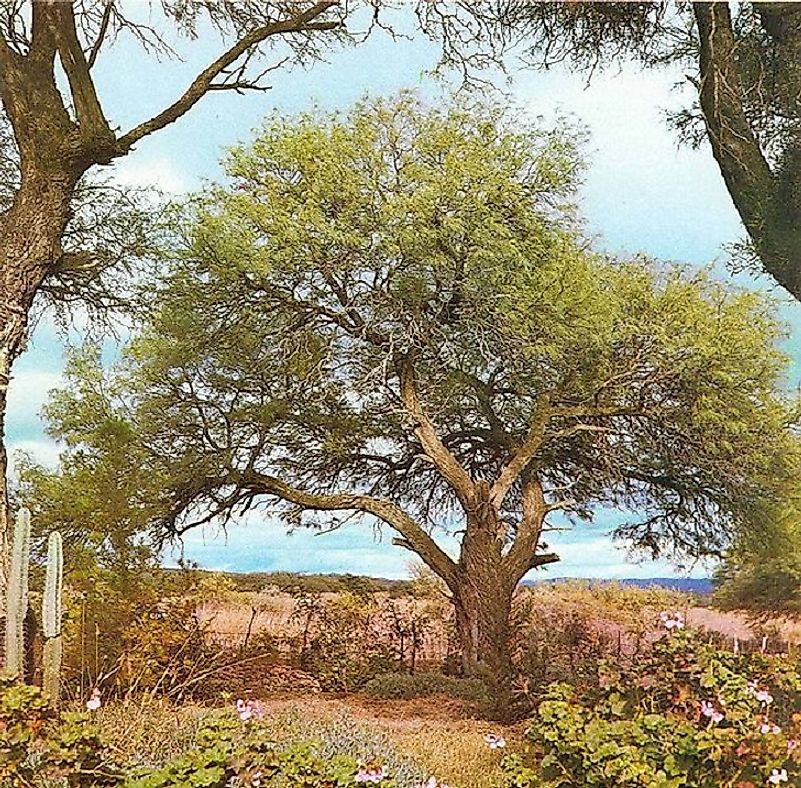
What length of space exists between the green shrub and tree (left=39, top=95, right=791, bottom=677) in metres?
0.11

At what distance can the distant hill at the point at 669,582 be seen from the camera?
3539 mm

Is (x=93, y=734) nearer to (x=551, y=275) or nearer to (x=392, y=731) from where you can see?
(x=392, y=731)

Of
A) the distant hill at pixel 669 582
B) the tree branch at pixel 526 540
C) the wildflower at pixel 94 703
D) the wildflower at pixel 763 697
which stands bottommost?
the wildflower at pixel 763 697

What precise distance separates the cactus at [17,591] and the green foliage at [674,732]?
4.58ft

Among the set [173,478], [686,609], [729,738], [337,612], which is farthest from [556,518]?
[729,738]

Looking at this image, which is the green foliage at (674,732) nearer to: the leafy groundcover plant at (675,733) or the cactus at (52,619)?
the leafy groundcover plant at (675,733)

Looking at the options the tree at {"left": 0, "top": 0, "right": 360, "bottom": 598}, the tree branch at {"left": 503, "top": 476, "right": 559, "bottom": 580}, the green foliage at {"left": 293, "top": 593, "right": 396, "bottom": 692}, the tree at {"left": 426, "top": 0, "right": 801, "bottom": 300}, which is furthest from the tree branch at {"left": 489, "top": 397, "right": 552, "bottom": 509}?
the tree at {"left": 0, "top": 0, "right": 360, "bottom": 598}

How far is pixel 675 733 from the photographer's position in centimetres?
222

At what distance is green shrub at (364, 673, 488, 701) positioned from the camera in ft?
11.0

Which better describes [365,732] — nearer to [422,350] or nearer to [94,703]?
[94,703]

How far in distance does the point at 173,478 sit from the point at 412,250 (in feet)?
3.92

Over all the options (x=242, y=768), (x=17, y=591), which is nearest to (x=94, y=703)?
(x=242, y=768)

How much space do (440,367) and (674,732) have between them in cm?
171

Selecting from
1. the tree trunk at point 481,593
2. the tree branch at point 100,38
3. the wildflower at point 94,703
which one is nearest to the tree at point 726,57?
the tree branch at point 100,38
